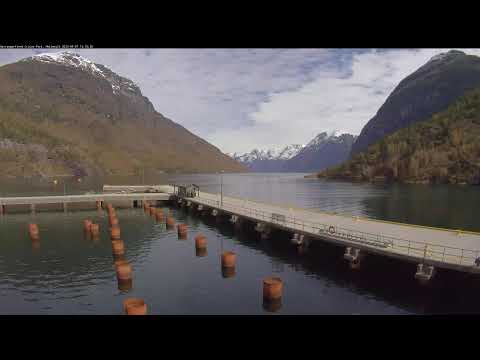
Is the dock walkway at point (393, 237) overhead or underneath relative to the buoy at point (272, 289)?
overhead

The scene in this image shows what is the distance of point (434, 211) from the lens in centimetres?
7219

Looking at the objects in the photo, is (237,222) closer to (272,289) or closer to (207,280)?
(207,280)

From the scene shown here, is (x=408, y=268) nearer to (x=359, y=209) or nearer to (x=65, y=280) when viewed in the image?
(x=65, y=280)

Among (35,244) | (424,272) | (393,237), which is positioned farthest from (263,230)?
(35,244)

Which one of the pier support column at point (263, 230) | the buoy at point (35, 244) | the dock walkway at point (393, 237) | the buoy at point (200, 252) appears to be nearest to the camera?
the dock walkway at point (393, 237)

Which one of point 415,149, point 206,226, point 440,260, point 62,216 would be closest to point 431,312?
point 440,260

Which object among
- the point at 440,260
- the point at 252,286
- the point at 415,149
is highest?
the point at 415,149

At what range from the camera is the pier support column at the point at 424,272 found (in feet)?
81.8

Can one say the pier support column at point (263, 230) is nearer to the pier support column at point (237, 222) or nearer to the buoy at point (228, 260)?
the pier support column at point (237, 222)

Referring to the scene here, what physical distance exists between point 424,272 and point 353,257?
21.1 feet

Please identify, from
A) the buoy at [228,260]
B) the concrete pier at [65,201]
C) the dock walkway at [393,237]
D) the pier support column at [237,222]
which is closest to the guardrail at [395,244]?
the dock walkway at [393,237]

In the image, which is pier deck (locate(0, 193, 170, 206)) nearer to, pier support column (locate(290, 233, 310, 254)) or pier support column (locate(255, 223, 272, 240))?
pier support column (locate(255, 223, 272, 240))

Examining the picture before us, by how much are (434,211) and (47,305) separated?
73961 millimetres

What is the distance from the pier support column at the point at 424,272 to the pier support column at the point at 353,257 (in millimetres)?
5857
